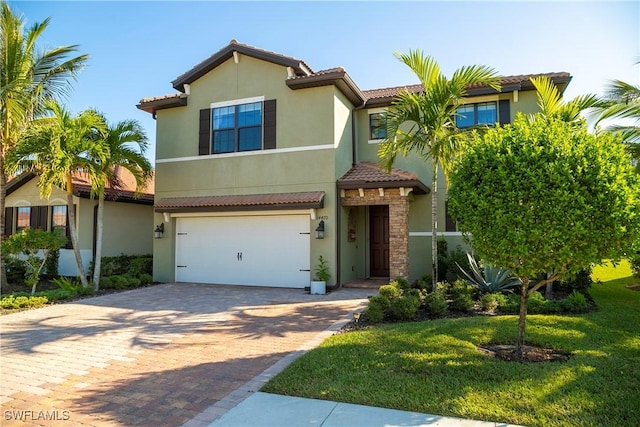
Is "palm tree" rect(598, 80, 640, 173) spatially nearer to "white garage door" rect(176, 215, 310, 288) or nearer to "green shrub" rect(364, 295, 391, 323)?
"green shrub" rect(364, 295, 391, 323)

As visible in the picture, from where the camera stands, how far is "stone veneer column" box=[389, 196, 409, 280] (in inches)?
492

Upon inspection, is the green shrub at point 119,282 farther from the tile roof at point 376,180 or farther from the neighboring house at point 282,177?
the tile roof at point 376,180

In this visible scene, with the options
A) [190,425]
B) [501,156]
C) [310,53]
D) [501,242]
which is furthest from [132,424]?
[310,53]

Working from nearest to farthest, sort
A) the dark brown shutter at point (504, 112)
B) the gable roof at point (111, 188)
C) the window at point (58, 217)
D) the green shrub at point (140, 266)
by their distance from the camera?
the dark brown shutter at point (504, 112) < the green shrub at point (140, 266) < the gable roof at point (111, 188) < the window at point (58, 217)

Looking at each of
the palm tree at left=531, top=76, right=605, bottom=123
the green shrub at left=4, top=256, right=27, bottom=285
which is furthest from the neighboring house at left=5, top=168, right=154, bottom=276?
the palm tree at left=531, top=76, right=605, bottom=123

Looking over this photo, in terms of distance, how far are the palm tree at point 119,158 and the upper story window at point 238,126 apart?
79.9 inches

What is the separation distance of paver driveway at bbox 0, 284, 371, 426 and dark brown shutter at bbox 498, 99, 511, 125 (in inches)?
313

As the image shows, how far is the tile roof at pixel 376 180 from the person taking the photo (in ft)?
40.5

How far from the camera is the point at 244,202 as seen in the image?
13.2 metres

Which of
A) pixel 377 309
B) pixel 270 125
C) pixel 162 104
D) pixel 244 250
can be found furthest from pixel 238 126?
pixel 377 309

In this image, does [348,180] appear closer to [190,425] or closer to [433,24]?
[433,24]

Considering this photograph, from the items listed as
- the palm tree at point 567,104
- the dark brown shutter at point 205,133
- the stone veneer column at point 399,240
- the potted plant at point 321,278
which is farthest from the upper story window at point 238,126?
the palm tree at point 567,104

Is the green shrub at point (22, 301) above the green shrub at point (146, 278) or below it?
below

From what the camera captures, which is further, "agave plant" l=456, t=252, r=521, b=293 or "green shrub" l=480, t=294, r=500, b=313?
Result: "agave plant" l=456, t=252, r=521, b=293
